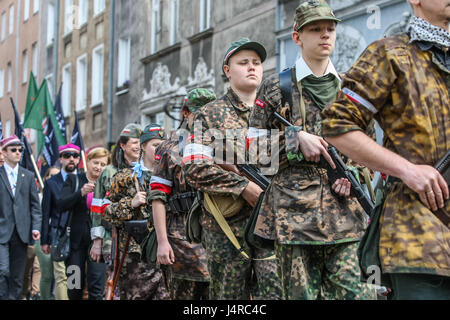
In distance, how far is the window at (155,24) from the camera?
21.9 metres

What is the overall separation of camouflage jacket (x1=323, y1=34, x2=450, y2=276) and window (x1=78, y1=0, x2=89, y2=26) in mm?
26377

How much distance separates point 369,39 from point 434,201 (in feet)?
32.1

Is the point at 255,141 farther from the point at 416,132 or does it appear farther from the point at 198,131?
the point at 416,132

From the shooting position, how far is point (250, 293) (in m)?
5.02

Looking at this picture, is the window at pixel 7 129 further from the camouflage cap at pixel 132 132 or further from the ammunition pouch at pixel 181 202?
the ammunition pouch at pixel 181 202

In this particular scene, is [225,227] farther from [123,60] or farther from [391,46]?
[123,60]

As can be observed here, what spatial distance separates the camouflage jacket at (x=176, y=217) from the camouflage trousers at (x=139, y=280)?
3.41ft

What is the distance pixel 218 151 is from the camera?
509 cm

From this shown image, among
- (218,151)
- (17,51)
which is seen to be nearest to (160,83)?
(218,151)

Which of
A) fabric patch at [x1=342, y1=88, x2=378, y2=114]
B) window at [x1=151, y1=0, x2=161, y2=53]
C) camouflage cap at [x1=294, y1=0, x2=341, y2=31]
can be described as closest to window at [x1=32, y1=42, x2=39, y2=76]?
window at [x1=151, y1=0, x2=161, y2=53]

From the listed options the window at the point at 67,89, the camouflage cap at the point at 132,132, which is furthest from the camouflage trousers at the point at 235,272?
the window at the point at 67,89

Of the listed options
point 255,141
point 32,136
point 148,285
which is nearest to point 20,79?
point 32,136

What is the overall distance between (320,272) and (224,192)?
3.33 feet

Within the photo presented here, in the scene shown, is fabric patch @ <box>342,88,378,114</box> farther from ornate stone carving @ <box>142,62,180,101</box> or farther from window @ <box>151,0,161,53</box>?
window @ <box>151,0,161,53</box>
